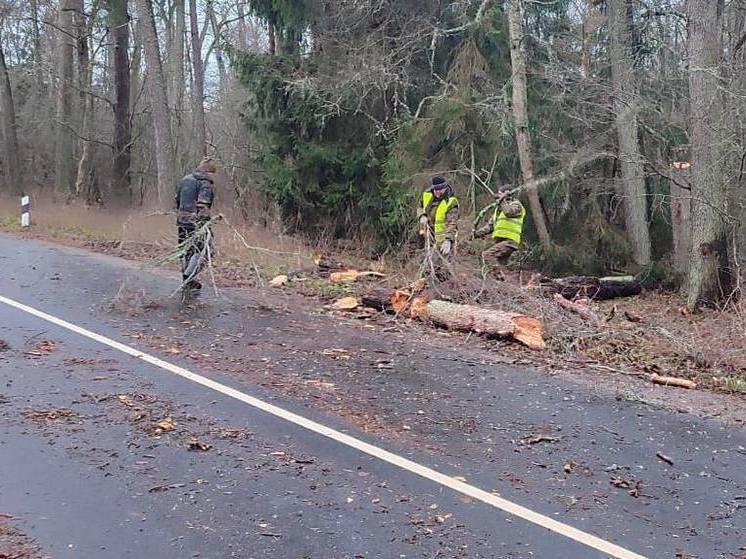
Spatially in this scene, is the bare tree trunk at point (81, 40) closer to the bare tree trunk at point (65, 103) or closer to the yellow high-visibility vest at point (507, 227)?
the bare tree trunk at point (65, 103)

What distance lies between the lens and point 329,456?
15.9 ft

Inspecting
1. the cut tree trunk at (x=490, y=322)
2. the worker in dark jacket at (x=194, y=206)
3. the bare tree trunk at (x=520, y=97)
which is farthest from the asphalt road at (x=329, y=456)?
the bare tree trunk at (x=520, y=97)

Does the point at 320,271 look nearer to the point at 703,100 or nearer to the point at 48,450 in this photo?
the point at 703,100

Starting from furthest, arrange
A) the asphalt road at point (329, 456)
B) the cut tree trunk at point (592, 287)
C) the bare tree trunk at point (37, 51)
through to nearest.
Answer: the bare tree trunk at point (37, 51) < the cut tree trunk at point (592, 287) < the asphalt road at point (329, 456)

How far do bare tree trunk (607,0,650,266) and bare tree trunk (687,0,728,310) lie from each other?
13.3 feet

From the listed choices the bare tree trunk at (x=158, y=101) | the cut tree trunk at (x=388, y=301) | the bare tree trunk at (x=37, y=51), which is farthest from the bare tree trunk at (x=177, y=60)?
the cut tree trunk at (x=388, y=301)

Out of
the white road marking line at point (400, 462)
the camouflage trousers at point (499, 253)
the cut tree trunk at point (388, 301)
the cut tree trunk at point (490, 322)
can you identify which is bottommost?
the white road marking line at point (400, 462)

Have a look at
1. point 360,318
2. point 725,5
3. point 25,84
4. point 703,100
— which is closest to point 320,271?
point 360,318

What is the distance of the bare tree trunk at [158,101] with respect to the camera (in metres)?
17.8

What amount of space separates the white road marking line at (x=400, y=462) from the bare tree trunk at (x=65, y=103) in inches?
728

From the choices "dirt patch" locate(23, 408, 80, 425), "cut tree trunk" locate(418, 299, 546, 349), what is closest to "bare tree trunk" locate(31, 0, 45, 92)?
"cut tree trunk" locate(418, 299, 546, 349)

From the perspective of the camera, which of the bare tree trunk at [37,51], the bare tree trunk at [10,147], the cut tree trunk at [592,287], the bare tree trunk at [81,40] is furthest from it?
the bare tree trunk at [37,51]

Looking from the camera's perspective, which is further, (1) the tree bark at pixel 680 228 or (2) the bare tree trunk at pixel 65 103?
(2) the bare tree trunk at pixel 65 103

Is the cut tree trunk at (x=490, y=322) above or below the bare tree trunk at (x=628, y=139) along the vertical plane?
below
